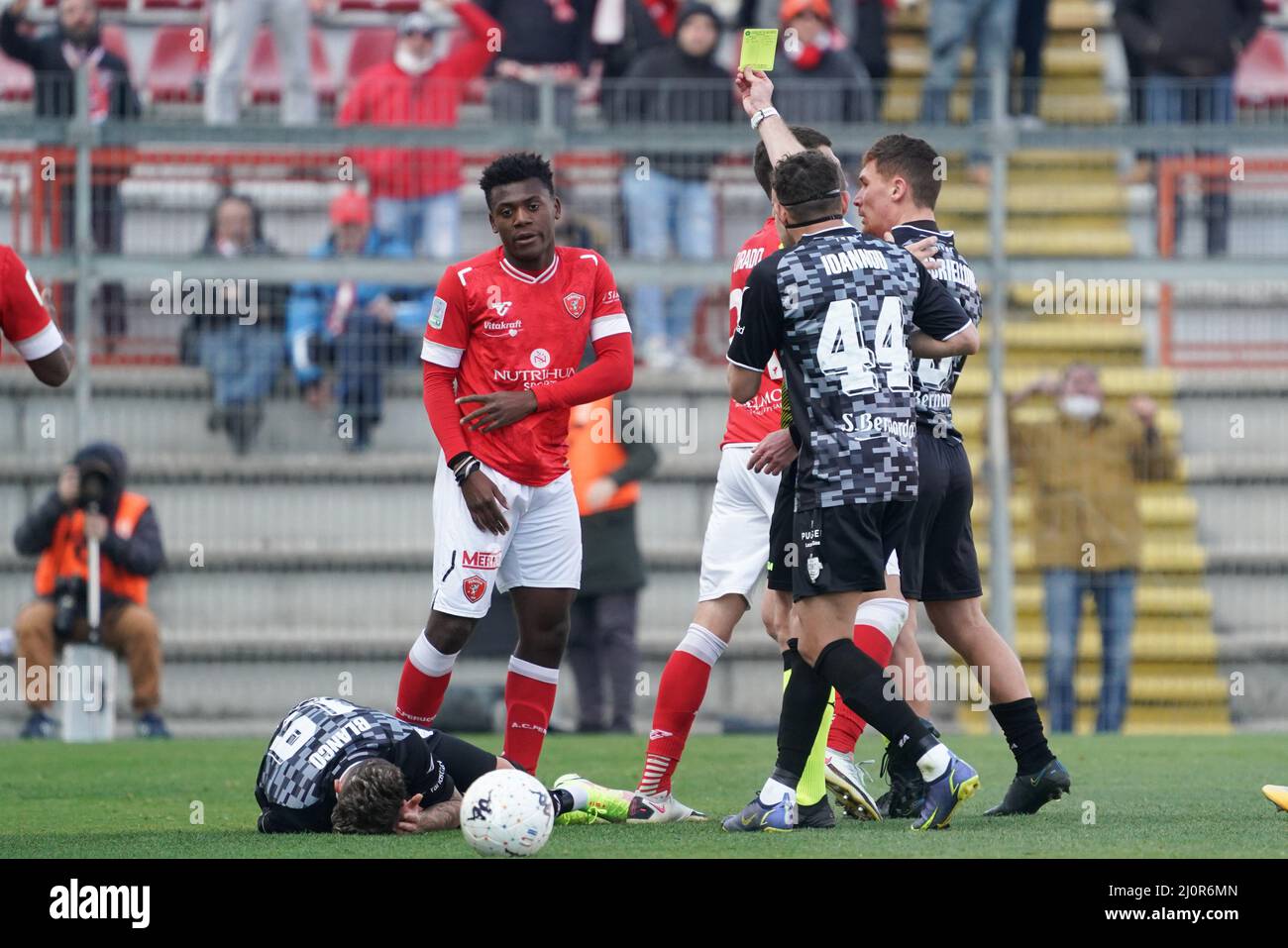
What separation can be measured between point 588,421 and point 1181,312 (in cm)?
442

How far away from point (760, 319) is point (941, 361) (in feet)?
3.09

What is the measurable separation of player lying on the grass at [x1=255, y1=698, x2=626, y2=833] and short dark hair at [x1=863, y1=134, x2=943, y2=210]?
256 centimetres

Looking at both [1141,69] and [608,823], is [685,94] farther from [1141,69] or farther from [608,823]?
[608,823]

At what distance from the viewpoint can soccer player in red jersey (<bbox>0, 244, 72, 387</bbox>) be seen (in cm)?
650

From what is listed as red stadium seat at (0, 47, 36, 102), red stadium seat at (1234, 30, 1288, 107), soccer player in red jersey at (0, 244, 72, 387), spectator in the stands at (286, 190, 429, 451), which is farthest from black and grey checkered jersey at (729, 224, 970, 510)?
red stadium seat at (1234, 30, 1288, 107)

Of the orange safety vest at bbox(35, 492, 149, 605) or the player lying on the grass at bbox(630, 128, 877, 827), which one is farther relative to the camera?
the orange safety vest at bbox(35, 492, 149, 605)

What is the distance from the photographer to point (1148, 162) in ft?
46.3

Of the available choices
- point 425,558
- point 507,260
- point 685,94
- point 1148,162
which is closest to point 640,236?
point 685,94

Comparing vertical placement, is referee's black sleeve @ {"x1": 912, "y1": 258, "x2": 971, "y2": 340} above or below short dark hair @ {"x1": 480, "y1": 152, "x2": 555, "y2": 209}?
below

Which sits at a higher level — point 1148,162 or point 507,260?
point 1148,162

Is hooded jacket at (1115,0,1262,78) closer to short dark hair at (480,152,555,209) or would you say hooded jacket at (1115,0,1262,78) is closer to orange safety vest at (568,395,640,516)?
orange safety vest at (568,395,640,516)

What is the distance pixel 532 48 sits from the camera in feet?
48.6

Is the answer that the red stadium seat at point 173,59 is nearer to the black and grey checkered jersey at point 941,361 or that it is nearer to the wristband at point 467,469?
the wristband at point 467,469

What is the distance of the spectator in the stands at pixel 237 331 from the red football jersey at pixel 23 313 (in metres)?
6.75
